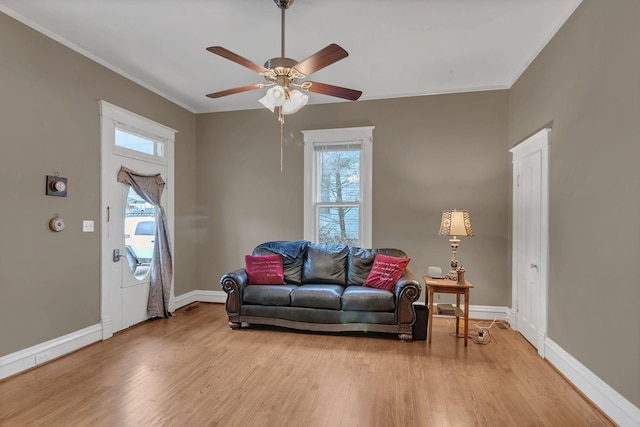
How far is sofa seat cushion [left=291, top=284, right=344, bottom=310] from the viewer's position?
143 inches

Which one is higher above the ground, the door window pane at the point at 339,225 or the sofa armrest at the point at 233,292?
the door window pane at the point at 339,225

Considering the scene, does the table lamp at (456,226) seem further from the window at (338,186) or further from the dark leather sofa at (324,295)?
the window at (338,186)

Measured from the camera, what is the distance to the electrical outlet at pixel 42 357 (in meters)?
2.85

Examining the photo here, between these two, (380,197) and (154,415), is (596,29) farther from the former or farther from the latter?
(154,415)

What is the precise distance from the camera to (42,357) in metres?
2.89

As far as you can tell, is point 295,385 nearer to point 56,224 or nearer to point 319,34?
point 56,224

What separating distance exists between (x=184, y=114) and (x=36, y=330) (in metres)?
3.42

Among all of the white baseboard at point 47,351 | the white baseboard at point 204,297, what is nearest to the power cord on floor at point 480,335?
the white baseboard at point 204,297

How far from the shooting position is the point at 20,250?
2.75 metres

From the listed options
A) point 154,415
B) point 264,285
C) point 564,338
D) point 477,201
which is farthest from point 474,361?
point 154,415

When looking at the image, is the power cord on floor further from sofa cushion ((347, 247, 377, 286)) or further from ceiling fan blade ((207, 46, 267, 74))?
ceiling fan blade ((207, 46, 267, 74))

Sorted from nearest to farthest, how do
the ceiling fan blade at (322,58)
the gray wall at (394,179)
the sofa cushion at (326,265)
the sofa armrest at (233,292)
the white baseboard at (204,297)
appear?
the ceiling fan blade at (322,58), the sofa armrest at (233,292), the sofa cushion at (326,265), the gray wall at (394,179), the white baseboard at (204,297)

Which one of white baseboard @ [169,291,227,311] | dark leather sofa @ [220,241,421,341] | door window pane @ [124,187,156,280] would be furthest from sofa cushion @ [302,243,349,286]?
door window pane @ [124,187,156,280]

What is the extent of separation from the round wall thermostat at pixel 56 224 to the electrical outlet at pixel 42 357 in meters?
1.16
